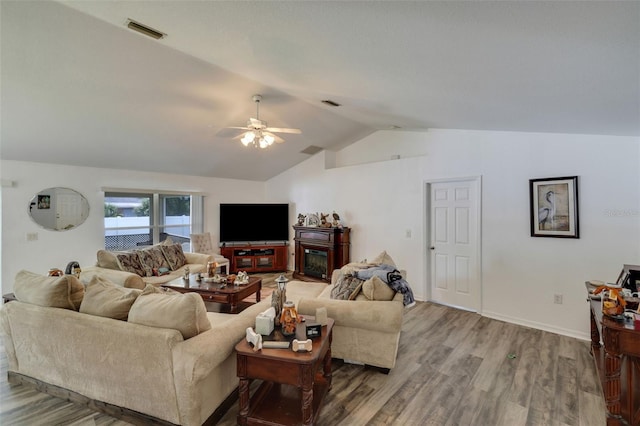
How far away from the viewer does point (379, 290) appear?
8.71 feet

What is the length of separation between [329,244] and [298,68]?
3.63m

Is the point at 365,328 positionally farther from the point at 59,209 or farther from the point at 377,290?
the point at 59,209

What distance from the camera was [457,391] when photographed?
2.34 meters

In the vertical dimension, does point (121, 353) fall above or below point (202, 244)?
below

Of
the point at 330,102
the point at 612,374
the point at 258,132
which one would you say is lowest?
the point at 612,374

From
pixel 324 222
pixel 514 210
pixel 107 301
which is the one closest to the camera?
pixel 107 301

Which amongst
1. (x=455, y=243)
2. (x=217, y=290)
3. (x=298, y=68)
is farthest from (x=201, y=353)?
(x=455, y=243)

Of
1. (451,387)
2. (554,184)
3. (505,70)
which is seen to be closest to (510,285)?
(554,184)

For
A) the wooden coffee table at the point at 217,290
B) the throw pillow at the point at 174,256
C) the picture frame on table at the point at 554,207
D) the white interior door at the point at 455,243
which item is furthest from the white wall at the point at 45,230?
the picture frame on table at the point at 554,207

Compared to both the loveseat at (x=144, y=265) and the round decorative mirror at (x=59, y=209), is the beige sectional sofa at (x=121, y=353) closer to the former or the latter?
the loveseat at (x=144, y=265)

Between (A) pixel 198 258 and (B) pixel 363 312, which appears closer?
(B) pixel 363 312

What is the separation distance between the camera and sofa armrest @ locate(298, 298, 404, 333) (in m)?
2.46

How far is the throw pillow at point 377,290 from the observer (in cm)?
265

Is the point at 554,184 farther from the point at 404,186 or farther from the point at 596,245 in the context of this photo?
the point at 404,186
